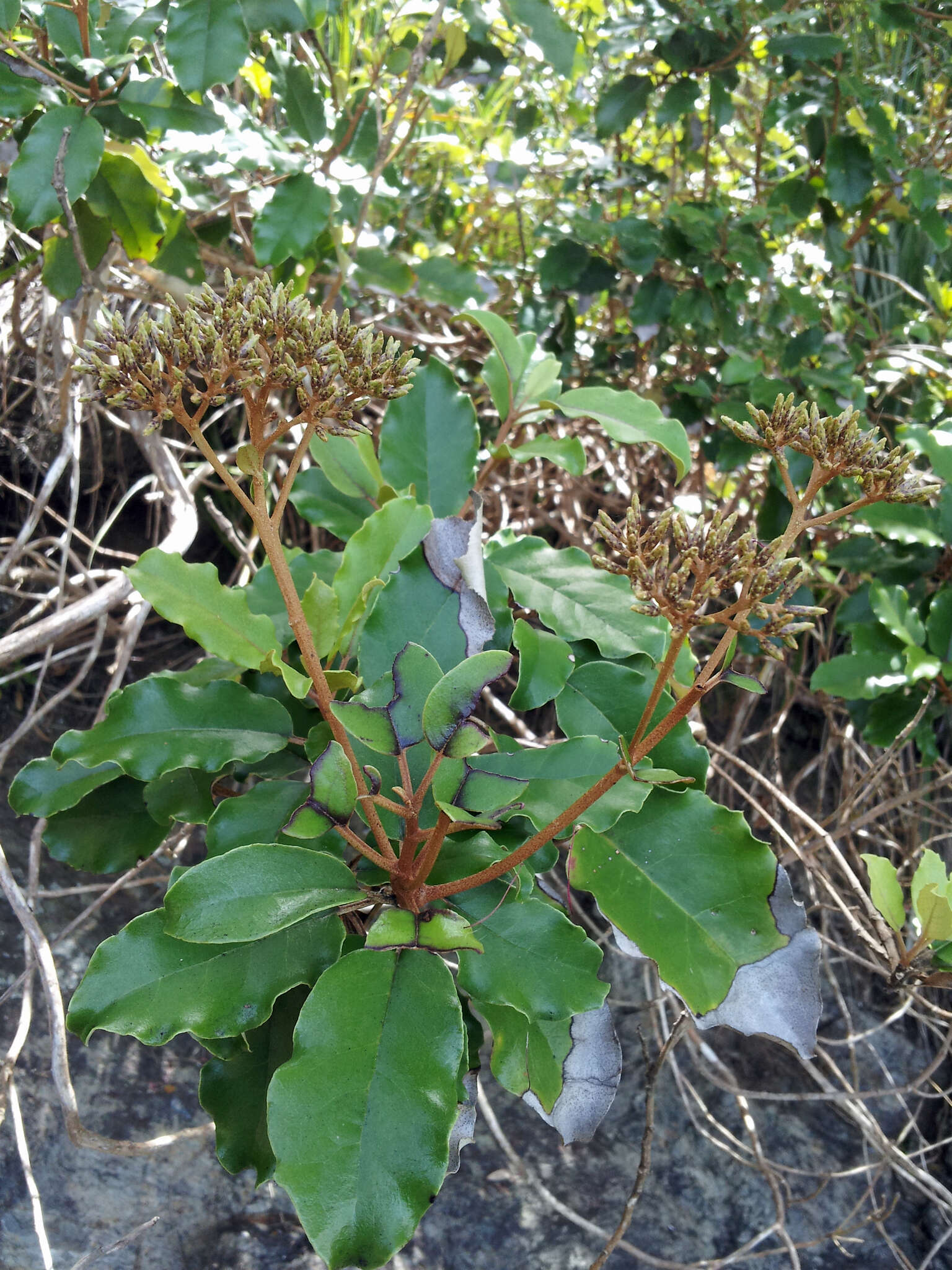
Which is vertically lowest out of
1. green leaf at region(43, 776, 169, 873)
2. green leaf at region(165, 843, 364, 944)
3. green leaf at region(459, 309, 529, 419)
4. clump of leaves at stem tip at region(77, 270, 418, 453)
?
green leaf at region(43, 776, 169, 873)

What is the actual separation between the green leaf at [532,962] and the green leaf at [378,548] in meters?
0.34

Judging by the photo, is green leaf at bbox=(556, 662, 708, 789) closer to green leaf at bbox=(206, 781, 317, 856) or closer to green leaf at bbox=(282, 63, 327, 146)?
green leaf at bbox=(206, 781, 317, 856)

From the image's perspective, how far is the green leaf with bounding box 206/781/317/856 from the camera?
831mm

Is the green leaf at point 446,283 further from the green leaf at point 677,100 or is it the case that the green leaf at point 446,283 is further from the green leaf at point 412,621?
the green leaf at point 412,621

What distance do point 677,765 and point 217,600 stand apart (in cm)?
50

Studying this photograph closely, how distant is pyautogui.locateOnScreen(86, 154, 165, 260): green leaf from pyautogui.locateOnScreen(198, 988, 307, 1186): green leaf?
999 millimetres

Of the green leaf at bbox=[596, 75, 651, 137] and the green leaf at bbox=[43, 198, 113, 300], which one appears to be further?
the green leaf at bbox=[596, 75, 651, 137]

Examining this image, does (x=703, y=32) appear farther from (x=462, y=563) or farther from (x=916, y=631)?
(x=462, y=563)

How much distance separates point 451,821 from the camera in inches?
28.8

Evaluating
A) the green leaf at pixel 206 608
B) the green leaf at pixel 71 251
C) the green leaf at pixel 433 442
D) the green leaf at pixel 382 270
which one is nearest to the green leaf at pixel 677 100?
the green leaf at pixel 382 270

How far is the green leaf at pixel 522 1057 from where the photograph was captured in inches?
31.9

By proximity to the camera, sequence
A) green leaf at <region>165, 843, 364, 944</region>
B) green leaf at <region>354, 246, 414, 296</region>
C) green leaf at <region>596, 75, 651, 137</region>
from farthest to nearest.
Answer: green leaf at <region>596, 75, 651, 137</region> < green leaf at <region>354, 246, 414, 296</region> < green leaf at <region>165, 843, 364, 944</region>

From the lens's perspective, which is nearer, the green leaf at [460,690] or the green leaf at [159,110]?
the green leaf at [460,690]

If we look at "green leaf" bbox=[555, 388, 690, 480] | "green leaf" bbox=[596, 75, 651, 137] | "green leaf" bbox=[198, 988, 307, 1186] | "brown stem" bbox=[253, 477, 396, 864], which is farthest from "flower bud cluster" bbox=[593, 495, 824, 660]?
"green leaf" bbox=[596, 75, 651, 137]
